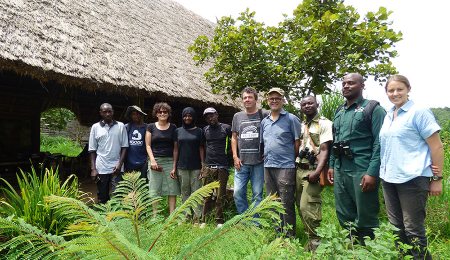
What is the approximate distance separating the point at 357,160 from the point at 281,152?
0.76 meters

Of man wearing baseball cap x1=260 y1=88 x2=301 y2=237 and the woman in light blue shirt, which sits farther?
man wearing baseball cap x1=260 y1=88 x2=301 y2=237

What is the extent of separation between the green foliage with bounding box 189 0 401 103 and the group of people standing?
1568mm

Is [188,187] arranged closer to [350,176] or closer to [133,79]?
[350,176]

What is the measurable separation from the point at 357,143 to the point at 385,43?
2.62 m

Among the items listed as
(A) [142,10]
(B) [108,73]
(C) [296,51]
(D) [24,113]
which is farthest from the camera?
(A) [142,10]

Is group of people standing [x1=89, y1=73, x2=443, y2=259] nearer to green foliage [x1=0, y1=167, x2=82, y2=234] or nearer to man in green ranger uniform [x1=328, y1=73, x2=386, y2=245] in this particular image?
man in green ranger uniform [x1=328, y1=73, x2=386, y2=245]

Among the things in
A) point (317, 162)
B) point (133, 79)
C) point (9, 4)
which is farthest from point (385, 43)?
point (9, 4)

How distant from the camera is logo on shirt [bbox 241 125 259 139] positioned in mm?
3502

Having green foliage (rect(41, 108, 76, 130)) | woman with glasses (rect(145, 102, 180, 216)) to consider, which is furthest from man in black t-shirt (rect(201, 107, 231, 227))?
green foliage (rect(41, 108, 76, 130))

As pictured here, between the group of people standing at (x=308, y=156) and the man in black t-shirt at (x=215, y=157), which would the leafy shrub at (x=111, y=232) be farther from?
the man in black t-shirt at (x=215, y=157)

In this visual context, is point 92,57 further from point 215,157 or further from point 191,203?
point 191,203

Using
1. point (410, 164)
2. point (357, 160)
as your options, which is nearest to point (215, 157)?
point (357, 160)

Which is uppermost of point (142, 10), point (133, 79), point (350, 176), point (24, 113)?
point (142, 10)

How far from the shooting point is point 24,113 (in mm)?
7438
